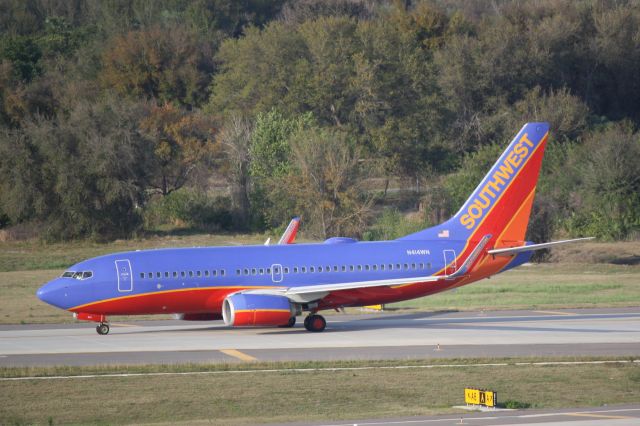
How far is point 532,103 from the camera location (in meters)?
104

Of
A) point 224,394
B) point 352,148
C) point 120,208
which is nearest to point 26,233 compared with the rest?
point 120,208

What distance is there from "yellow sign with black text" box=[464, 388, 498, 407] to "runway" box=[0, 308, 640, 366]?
8353mm

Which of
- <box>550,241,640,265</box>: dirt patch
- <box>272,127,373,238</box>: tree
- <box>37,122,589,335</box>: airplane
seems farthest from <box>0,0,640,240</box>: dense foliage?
<box>37,122,589,335</box>: airplane

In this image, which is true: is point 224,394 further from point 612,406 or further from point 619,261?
point 619,261

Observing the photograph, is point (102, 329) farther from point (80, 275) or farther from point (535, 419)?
point (535, 419)

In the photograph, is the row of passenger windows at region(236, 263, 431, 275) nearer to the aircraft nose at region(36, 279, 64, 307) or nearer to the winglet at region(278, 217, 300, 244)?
the winglet at region(278, 217, 300, 244)

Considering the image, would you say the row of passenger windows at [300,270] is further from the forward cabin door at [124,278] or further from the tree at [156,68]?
the tree at [156,68]

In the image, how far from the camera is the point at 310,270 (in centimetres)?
4172

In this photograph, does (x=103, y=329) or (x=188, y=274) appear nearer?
(x=188, y=274)

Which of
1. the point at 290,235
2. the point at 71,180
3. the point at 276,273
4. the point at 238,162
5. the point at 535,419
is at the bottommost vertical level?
the point at 535,419

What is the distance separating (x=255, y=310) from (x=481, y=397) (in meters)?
15.7

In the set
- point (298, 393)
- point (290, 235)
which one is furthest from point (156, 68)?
point (298, 393)

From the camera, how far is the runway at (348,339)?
111ft

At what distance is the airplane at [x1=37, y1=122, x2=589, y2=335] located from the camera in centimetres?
3969
